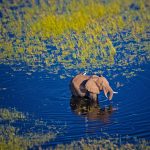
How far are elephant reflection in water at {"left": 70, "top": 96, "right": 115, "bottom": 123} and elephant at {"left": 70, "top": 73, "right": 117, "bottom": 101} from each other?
0.15 metres

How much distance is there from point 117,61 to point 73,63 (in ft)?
4.19

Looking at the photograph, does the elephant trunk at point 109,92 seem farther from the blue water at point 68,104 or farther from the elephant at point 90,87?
the blue water at point 68,104

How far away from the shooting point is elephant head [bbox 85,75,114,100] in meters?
12.6

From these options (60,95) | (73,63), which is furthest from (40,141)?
(73,63)

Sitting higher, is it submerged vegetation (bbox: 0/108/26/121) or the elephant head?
the elephant head

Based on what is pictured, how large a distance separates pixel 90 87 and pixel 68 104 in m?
0.66

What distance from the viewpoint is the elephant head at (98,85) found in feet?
41.2

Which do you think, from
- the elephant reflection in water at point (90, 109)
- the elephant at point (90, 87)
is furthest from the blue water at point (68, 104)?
the elephant at point (90, 87)

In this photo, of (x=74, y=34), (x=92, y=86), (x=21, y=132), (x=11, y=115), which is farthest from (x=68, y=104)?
(x=74, y=34)

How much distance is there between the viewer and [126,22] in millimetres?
20203

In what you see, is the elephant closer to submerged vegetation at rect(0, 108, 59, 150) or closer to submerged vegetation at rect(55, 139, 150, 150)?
submerged vegetation at rect(0, 108, 59, 150)

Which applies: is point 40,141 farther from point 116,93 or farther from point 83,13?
point 83,13

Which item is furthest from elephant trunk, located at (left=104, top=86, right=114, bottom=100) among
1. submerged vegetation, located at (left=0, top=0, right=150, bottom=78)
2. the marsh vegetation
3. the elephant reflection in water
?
submerged vegetation, located at (left=0, top=0, right=150, bottom=78)

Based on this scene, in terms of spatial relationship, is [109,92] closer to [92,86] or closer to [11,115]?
[92,86]
